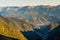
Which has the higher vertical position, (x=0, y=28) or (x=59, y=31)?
(x=59, y=31)

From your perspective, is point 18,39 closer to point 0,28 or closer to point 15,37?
point 15,37

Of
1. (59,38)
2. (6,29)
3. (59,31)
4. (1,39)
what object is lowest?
(1,39)

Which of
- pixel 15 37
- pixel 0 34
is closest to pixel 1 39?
pixel 0 34

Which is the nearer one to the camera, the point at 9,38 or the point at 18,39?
the point at 9,38

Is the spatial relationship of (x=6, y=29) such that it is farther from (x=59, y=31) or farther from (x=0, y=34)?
(x=59, y=31)

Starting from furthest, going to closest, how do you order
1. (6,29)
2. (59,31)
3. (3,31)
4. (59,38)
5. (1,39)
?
(59,31), (59,38), (6,29), (3,31), (1,39)

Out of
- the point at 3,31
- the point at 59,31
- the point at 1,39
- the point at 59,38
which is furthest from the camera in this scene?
the point at 59,31

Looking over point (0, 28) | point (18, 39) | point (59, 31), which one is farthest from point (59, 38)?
point (0, 28)

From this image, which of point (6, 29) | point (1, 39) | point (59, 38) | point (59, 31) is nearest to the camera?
point (1, 39)

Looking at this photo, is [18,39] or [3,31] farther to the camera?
[18,39]
